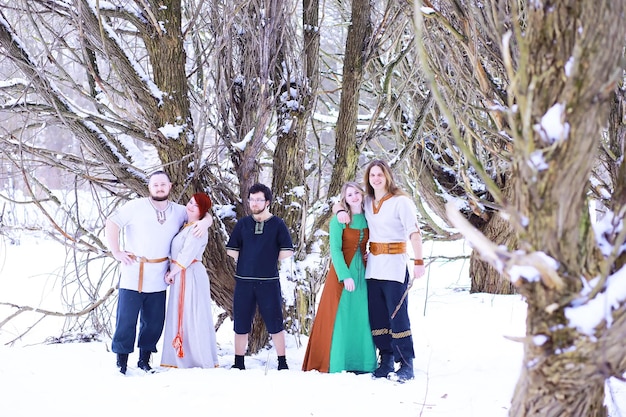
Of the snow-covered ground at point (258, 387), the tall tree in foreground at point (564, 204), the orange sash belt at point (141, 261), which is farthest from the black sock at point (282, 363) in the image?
the tall tree in foreground at point (564, 204)

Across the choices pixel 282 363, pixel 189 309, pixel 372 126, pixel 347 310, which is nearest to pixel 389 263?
pixel 347 310

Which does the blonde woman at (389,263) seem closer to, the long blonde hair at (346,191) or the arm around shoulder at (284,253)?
the long blonde hair at (346,191)

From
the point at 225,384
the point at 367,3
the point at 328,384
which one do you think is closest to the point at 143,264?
the point at 225,384

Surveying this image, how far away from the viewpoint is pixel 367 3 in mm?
5109

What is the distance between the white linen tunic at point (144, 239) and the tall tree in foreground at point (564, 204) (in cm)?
306

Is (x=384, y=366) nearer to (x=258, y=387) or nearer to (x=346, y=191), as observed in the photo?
(x=258, y=387)

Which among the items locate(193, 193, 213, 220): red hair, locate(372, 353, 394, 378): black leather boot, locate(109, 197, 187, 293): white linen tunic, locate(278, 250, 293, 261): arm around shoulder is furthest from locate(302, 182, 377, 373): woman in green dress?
locate(109, 197, 187, 293): white linen tunic

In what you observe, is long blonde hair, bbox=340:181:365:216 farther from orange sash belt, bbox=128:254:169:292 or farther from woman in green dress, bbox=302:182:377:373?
orange sash belt, bbox=128:254:169:292

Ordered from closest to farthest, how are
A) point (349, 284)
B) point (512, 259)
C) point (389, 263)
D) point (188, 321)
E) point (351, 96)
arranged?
point (512, 259) < point (389, 263) < point (349, 284) < point (188, 321) < point (351, 96)

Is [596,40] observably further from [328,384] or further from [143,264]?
[143,264]

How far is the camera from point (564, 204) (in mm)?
1614

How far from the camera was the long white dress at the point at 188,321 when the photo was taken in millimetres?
4406

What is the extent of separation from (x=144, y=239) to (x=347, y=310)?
149 cm

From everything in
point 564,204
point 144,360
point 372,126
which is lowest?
point 144,360
